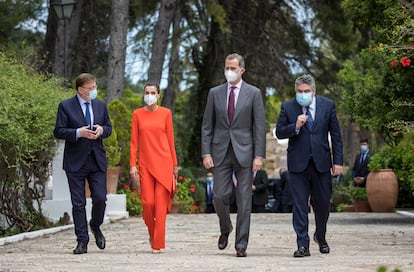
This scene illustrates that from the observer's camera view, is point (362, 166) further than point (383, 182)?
Yes

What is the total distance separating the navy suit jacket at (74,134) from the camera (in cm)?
1162

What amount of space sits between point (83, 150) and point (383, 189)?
508 inches

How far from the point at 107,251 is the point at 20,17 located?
16.0 m

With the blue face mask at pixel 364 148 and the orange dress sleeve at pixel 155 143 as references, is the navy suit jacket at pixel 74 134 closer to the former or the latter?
the orange dress sleeve at pixel 155 143

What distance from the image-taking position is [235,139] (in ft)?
36.6

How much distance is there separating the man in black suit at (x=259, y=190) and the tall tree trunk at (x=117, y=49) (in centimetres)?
381

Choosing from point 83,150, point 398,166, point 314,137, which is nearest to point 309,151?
point 314,137

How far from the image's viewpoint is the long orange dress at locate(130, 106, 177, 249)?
11.7 m

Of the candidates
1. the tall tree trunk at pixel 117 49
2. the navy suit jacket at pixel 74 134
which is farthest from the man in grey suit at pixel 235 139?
the tall tree trunk at pixel 117 49

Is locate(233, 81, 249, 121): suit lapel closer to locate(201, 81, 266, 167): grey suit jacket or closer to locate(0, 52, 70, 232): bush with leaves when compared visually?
locate(201, 81, 266, 167): grey suit jacket

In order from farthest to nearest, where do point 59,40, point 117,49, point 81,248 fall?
point 59,40, point 117,49, point 81,248

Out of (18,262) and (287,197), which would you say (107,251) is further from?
(287,197)

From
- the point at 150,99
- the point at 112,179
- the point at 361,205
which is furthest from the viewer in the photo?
the point at 361,205

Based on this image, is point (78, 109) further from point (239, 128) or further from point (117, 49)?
point (117, 49)
